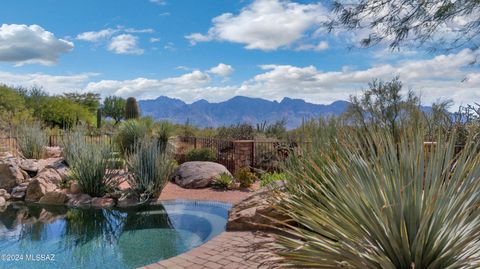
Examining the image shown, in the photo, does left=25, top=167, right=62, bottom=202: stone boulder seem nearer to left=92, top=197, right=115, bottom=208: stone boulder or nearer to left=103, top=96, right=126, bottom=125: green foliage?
left=92, top=197, right=115, bottom=208: stone boulder

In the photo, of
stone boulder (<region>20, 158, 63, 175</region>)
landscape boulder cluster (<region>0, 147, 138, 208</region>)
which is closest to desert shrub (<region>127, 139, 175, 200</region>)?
landscape boulder cluster (<region>0, 147, 138, 208</region>)

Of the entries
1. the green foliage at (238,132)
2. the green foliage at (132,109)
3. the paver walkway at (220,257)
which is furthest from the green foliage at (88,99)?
the paver walkway at (220,257)

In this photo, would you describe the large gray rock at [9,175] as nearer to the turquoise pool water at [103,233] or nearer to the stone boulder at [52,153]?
the turquoise pool water at [103,233]

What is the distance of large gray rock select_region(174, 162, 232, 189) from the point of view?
10.9 m

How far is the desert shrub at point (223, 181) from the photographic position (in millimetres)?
10625

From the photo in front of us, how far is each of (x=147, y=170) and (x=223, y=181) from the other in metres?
2.37

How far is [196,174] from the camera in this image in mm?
11195

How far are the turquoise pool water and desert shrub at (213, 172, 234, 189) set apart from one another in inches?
68.6

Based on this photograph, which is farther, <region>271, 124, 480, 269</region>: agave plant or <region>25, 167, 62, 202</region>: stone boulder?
<region>25, 167, 62, 202</region>: stone boulder

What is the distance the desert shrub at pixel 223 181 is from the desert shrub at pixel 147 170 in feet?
6.18

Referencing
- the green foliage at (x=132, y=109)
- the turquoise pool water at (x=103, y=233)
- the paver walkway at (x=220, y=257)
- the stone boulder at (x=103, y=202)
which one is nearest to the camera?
the paver walkway at (x=220, y=257)

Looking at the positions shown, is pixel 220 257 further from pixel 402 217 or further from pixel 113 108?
pixel 113 108

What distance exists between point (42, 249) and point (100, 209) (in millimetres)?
2782

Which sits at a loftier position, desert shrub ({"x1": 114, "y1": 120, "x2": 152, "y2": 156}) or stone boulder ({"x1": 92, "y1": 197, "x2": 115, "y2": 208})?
desert shrub ({"x1": 114, "y1": 120, "x2": 152, "y2": 156})
